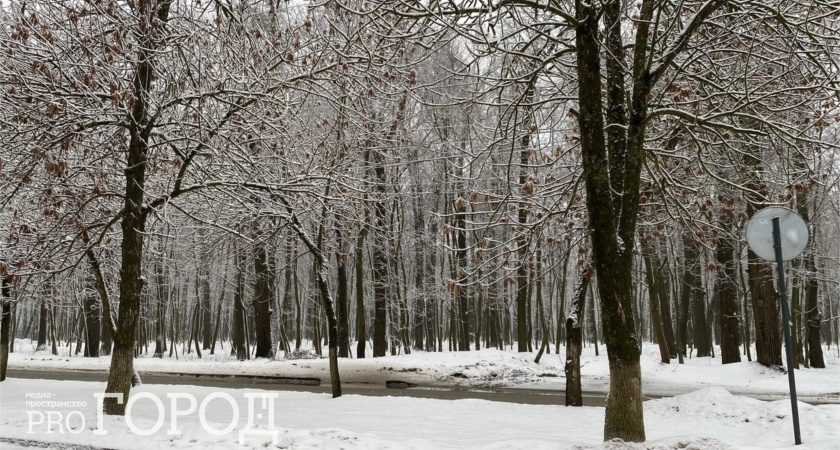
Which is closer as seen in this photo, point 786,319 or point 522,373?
point 786,319

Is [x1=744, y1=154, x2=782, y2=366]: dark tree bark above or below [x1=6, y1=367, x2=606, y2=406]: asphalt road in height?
above

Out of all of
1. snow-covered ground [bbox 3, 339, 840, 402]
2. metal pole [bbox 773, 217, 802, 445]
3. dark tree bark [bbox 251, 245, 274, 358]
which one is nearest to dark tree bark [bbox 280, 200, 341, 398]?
snow-covered ground [bbox 3, 339, 840, 402]

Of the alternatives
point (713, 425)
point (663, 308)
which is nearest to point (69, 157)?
point (713, 425)

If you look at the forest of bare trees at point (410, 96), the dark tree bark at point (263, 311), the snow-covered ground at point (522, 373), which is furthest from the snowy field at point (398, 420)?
the dark tree bark at point (263, 311)

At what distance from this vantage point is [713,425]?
9812 mm

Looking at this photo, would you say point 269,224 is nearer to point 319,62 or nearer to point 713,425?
point 319,62

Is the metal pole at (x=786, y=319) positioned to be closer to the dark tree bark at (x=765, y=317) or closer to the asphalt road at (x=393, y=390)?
the asphalt road at (x=393, y=390)

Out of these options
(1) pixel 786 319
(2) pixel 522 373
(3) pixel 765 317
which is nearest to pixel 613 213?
(1) pixel 786 319

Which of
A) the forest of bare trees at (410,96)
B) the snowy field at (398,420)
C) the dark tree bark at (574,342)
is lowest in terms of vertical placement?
the snowy field at (398,420)

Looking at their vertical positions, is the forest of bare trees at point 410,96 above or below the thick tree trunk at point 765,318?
above

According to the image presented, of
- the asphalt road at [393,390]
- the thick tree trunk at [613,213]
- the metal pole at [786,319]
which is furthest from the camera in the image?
the asphalt road at [393,390]

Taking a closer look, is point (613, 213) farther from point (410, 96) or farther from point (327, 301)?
point (327, 301)

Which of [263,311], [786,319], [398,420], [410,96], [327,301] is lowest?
[398,420]

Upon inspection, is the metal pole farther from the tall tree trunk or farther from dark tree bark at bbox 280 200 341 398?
the tall tree trunk
